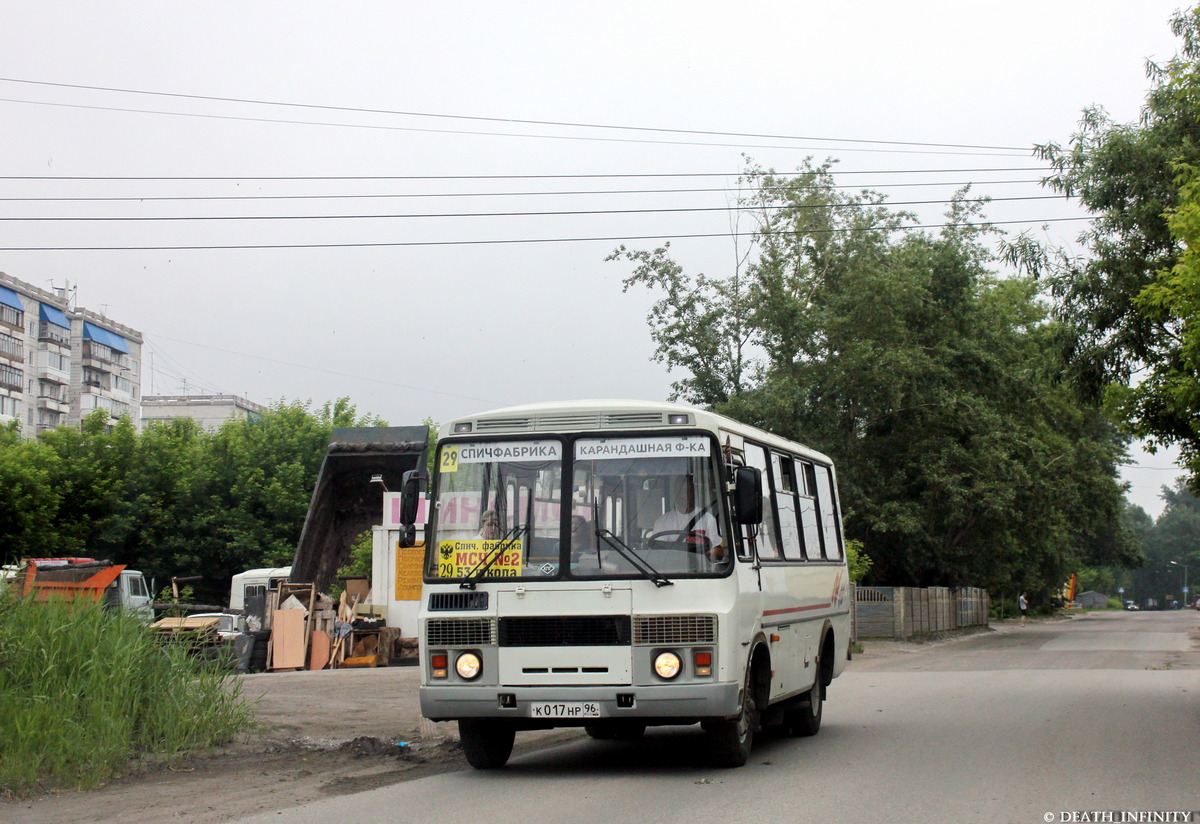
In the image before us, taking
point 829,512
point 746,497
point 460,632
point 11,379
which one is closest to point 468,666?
point 460,632

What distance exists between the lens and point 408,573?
84.4 ft

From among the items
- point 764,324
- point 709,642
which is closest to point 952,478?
point 764,324

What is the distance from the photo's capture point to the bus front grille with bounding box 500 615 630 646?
9398mm

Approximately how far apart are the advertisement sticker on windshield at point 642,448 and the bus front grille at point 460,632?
1.50 meters

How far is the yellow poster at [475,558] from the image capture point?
972cm

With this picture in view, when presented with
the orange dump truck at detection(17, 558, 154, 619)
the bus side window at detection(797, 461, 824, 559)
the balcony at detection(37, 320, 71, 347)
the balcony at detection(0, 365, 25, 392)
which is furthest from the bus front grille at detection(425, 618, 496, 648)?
the balcony at detection(37, 320, 71, 347)

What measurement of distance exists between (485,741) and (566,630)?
148cm

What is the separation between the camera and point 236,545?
50.3 m

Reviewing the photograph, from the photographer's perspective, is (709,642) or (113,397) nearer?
(709,642)

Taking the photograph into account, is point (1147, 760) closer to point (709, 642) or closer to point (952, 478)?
point (709, 642)

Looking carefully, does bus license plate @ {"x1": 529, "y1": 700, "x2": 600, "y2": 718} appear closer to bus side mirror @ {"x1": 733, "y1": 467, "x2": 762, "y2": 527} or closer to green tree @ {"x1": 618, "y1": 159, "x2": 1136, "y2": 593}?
bus side mirror @ {"x1": 733, "y1": 467, "x2": 762, "y2": 527}

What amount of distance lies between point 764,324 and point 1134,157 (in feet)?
78.4

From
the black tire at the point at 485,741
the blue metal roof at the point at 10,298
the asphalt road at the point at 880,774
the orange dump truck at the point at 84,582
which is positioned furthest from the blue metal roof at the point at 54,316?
the black tire at the point at 485,741

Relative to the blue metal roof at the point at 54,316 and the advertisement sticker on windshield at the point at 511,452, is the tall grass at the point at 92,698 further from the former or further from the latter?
the blue metal roof at the point at 54,316
